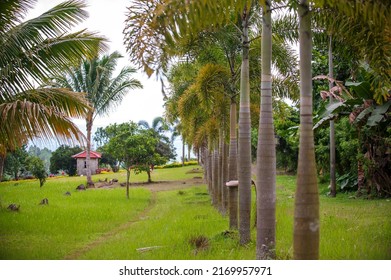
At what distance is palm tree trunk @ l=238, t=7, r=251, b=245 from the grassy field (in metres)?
0.35

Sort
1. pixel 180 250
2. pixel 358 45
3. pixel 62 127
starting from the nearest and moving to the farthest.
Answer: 1. pixel 358 45
2. pixel 62 127
3. pixel 180 250

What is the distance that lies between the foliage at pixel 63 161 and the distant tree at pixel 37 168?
322 millimetres

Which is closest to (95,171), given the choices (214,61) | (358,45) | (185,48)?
(214,61)

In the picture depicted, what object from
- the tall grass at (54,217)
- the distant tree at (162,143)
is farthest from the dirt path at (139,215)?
the distant tree at (162,143)

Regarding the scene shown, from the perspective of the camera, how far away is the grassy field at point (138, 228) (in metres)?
5.80

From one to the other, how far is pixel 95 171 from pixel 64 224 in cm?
388

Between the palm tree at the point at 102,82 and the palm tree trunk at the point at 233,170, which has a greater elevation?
the palm tree at the point at 102,82

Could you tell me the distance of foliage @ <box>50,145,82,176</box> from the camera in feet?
31.9

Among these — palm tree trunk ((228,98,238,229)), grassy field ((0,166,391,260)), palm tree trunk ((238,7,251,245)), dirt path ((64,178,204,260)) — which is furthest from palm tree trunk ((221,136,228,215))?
palm tree trunk ((238,7,251,245))

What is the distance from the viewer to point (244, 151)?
21.4 feet

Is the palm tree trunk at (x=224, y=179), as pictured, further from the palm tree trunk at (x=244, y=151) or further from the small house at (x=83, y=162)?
the palm tree trunk at (x=244, y=151)

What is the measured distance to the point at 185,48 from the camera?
23.3 ft

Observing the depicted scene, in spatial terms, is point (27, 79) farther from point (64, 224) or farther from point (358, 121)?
point (358, 121)

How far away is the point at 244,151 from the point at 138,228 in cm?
297
